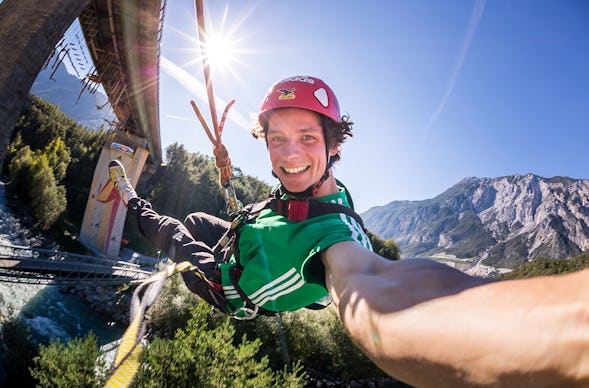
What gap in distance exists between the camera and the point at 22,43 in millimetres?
3250

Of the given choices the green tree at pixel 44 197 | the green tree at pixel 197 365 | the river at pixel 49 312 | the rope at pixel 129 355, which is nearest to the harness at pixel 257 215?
the rope at pixel 129 355

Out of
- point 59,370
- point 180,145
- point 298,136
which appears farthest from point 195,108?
point 180,145

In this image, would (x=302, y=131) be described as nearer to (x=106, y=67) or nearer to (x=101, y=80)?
(x=106, y=67)

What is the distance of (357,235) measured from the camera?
1.84 meters

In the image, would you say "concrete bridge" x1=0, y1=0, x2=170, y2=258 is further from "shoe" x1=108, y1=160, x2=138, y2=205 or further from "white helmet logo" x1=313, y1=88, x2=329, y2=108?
"white helmet logo" x1=313, y1=88, x2=329, y2=108

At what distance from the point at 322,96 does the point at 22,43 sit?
364cm

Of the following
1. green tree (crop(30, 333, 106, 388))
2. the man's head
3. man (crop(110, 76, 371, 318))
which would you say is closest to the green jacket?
man (crop(110, 76, 371, 318))

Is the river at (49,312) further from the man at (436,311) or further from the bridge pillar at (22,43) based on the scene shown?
the man at (436,311)

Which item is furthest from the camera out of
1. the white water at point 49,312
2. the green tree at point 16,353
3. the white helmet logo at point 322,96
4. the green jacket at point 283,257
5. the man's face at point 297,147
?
the white water at point 49,312

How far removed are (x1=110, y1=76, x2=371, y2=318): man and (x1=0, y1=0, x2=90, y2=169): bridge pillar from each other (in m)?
2.32

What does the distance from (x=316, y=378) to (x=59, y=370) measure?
1231cm

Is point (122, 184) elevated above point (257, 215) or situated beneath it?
elevated above

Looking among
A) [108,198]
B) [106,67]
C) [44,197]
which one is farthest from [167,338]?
[44,197]

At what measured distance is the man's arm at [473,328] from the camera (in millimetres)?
474
